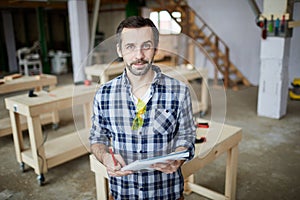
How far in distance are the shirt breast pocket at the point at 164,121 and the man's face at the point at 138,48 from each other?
0.20m

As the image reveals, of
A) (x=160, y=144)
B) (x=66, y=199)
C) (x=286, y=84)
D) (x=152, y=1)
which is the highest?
(x=152, y=1)

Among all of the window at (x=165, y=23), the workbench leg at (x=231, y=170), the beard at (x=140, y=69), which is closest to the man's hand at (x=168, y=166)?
the beard at (x=140, y=69)

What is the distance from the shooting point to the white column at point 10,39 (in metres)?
9.82

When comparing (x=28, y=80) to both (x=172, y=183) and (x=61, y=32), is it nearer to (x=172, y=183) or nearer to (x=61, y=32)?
(x=172, y=183)

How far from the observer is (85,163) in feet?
11.2

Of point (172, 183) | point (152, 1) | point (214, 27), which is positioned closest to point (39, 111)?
point (172, 183)

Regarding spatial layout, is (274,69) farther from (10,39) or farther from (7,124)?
(10,39)

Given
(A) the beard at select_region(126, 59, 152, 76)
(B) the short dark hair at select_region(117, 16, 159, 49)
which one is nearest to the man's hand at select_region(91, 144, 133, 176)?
(A) the beard at select_region(126, 59, 152, 76)

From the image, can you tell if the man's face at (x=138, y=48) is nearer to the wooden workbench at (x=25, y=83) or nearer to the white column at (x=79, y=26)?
the wooden workbench at (x=25, y=83)

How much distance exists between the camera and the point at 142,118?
1017 mm

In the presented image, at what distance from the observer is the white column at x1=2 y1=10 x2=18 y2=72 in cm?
982

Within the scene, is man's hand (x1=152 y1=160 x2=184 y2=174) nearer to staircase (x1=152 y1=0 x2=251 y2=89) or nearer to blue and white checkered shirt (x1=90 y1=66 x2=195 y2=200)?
blue and white checkered shirt (x1=90 y1=66 x2=195 y2=200)

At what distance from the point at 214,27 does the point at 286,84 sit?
366cm

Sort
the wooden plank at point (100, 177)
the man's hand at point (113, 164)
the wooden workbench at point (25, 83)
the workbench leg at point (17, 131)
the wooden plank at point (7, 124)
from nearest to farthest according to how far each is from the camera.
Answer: the man's hand at point (113, 164)
the wooden plank at point (100, 177)
the workbench leg at point (17, 131)
the wooden plank at point (7, 124)
the wooden workbench at point (25, 83)
